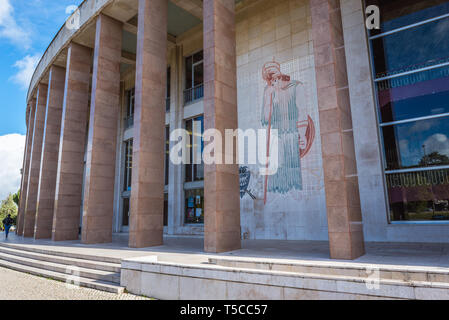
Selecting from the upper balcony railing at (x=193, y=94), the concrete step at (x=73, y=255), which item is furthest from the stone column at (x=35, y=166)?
the upper balcony railing at (x=193, y=94)

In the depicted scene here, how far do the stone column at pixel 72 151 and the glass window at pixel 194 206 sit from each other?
6671 millimetres

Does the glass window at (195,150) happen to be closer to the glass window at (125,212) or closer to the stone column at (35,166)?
the glass window at (125,212)

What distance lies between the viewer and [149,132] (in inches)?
523

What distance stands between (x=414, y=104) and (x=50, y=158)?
73.7 feet

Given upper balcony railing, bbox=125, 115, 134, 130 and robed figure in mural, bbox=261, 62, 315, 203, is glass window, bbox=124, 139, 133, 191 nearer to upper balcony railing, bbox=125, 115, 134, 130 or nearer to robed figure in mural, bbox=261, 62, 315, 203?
upper balcony railing, bbox=125, 115, 134, 130

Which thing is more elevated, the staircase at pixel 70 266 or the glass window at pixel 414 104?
Answer: the glass window at pixel 414 104

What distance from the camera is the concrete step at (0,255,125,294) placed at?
730 centimetres

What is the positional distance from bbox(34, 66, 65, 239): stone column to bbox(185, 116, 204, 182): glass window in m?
9.67

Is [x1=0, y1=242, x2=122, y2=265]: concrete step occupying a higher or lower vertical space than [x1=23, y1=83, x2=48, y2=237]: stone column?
lower

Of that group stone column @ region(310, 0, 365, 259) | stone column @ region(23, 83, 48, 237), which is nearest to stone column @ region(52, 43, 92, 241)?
stone column @ region(23, 83, 48, 237)

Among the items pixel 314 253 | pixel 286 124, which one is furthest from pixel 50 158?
pixel 314 253

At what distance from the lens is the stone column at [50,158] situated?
792 inches

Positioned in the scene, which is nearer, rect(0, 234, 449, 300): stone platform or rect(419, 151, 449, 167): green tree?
rect(0, 234, 449, 300): stone platform

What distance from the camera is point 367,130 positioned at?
12.9m
